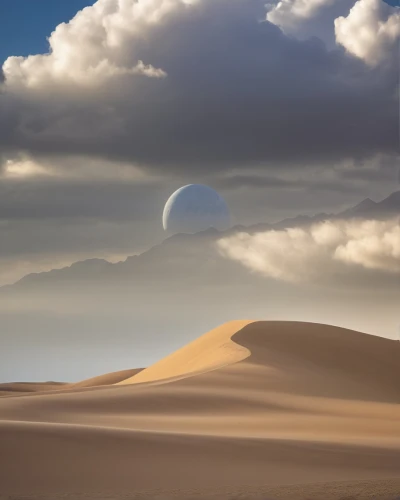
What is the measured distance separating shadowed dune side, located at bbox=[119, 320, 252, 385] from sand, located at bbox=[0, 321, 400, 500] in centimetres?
30

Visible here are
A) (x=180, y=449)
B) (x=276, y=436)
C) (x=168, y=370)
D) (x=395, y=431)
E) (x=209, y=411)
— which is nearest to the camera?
(x=180, y=449)

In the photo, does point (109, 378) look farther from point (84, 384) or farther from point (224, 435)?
point (224, 435)

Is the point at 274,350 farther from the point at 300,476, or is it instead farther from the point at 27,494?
the point at 27,494

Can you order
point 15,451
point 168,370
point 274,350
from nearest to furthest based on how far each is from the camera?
point 15,451
point 274,350
point 168,370

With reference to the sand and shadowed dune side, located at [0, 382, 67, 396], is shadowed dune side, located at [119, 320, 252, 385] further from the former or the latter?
shadowed dune side, located at [0, 382, 67, 396]

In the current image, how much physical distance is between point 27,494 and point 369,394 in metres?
23.8

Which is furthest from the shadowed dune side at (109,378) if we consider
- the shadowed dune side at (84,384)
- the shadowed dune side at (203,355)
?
the shadowed dune side at (203,355)

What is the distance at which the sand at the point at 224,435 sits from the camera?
1562 cm

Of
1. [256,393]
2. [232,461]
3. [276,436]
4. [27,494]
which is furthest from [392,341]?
[27,494]

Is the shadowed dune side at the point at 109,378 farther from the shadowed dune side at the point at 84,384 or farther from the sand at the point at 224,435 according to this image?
the sand at the point at 224,435

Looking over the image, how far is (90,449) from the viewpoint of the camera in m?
17.2

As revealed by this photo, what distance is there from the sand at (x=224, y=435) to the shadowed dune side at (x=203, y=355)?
0.99 ft

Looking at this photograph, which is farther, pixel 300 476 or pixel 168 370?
pixel 168 370

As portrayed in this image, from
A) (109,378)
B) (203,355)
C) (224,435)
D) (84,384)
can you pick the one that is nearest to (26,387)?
(84,384)
